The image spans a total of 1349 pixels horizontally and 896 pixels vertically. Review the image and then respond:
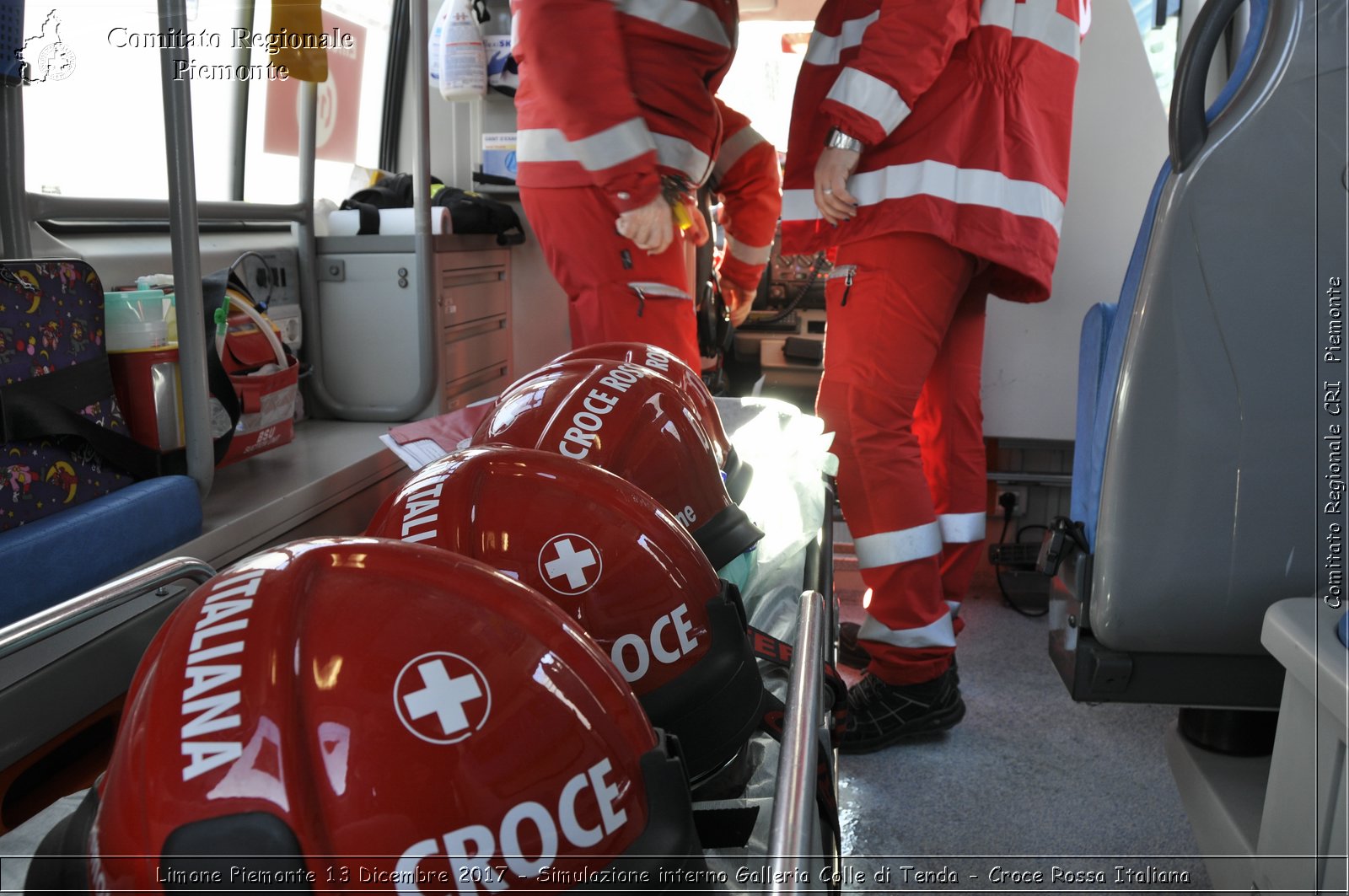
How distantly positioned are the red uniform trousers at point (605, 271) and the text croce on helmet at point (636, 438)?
2.79ft

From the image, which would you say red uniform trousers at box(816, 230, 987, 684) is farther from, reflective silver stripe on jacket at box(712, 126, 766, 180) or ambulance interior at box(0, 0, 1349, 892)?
reflective silver stripe on jacket at box(712, 126, 766, 180)

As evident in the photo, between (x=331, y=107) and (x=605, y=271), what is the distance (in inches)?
76.6

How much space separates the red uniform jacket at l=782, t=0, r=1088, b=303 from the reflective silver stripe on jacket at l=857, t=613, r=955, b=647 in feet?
2.42

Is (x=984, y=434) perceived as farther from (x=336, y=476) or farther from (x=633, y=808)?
(x=633, y=808)

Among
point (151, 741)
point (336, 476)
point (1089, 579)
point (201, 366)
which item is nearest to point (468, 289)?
point (336, 476)

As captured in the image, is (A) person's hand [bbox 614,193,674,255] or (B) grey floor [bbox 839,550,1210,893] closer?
(B) grey floor [bbox 839,550,1210,893]

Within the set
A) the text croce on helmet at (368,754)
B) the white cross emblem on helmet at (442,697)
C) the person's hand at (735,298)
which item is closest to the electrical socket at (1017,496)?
the person's hand at (735,298)

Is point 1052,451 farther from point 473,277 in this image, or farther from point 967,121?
point 473,277

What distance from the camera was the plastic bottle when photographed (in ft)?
10.8

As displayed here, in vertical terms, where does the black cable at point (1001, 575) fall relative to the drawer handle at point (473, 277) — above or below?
below

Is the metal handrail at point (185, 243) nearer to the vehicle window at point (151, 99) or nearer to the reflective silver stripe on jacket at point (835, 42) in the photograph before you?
the vehicle window at point (151, 99)

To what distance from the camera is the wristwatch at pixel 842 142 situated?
1845 millimetres

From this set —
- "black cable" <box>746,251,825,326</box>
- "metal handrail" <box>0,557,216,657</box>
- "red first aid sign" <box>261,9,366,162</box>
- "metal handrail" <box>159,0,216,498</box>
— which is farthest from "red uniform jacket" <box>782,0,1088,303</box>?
"red first aid sign" <box>261,9,366,162</box>

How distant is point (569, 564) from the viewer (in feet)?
2.72
